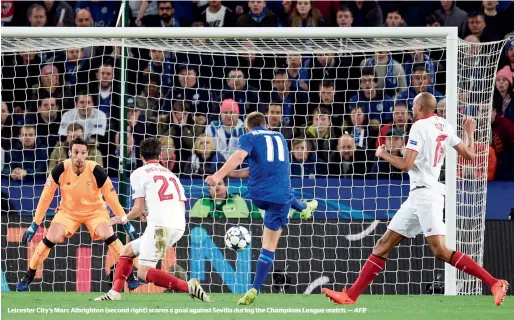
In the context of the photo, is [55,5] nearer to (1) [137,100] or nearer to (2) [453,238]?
(1) [137,100]

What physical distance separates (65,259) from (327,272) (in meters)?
3.26

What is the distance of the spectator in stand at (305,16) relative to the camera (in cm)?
1720

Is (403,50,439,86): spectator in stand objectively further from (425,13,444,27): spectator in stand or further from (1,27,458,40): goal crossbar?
(1,27,458,40): goal crossbar

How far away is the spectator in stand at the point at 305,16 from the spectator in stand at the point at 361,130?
194 cm

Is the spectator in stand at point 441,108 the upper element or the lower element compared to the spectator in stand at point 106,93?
lower

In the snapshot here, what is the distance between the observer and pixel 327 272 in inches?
552

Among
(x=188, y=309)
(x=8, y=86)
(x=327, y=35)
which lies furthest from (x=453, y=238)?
(x=8, y=86)

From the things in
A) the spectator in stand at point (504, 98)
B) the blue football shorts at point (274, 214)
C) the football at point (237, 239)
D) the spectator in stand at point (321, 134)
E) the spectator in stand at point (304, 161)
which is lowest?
the football at point (237, 239)

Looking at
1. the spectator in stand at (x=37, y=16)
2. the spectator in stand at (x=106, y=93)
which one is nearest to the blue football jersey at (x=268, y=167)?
the spectator in stand at (x=106, y=93)

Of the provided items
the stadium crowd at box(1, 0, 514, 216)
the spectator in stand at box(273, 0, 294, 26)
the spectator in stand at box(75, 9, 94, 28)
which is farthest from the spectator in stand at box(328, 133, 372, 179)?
the spectator in stand at box(75, 9, 94, 28)

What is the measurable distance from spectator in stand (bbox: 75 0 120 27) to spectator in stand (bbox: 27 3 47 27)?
0.51 m

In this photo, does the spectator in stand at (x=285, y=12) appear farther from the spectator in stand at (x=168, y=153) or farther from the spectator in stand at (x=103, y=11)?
the spectator in stand at (x=168, y=153)

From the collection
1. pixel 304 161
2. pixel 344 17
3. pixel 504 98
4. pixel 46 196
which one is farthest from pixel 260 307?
pixel 344 17

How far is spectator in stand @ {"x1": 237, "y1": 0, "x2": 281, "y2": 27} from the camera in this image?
56.0 ft
